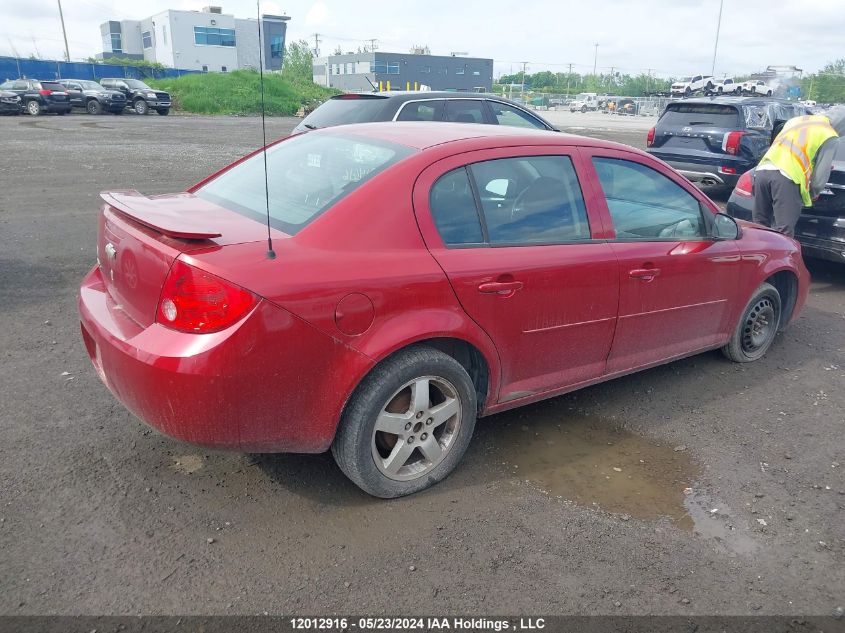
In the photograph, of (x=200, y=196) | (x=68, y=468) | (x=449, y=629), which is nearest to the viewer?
(x=449, y=629)

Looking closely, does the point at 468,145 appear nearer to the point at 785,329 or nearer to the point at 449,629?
the point at 449,629

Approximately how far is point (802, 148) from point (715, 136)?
16.5 ft

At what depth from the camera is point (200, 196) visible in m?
3.63

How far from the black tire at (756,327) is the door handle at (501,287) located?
88.3 inches

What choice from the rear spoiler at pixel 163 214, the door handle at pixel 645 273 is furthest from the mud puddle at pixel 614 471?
the rear spoiler at pixel 163 214

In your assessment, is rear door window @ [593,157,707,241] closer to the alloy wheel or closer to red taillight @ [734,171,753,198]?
the alloy wheel

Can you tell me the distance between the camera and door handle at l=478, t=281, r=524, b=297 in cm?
313

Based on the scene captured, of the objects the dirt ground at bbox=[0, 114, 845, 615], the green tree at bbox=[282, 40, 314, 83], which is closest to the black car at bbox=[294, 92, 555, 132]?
the dirt ground at bbox=[0, 114, 845, 615]

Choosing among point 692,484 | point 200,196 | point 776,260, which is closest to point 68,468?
point 200,196

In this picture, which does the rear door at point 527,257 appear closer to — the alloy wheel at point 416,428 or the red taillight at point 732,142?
the alloy wheel at point 416,428

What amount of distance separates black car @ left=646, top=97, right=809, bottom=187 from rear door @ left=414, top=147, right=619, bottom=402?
8.15 m

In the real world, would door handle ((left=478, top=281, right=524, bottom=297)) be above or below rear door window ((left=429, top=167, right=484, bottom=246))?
below

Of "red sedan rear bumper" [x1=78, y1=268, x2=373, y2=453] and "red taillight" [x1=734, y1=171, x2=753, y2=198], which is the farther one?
"red taillight" [x1=734, y1=171, x2=753, y2=198]

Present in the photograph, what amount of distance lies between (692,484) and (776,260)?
7.05 feet
